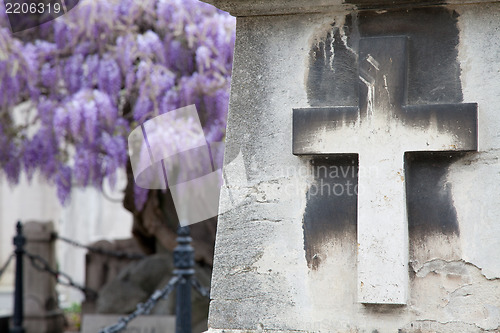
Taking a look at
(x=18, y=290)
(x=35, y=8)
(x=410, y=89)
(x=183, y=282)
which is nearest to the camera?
(x=410, y=89)

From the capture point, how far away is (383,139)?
6.55 ft

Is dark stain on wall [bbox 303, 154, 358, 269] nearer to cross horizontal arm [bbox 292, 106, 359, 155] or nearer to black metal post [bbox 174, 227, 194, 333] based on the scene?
A: cross horizontal arm [bbox 292, 106, 359, 155]

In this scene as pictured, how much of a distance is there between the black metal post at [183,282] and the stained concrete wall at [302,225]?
192cm

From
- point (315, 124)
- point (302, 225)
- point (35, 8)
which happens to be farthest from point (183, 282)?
point (35, 8)

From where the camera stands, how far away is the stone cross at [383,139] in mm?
1924

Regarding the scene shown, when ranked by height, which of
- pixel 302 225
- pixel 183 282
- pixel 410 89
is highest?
pixel 410 89

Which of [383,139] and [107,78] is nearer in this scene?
[383,139]

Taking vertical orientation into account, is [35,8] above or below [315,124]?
above

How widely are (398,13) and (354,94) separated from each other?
27 centimetres

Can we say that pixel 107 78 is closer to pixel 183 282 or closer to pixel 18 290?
pixel 18 290

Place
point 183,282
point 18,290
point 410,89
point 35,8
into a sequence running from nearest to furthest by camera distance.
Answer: point 410,89
point 183,282
point 18,290
point 35,8

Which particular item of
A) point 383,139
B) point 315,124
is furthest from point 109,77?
point 383,139

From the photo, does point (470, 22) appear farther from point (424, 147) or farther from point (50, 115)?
point (50, 115)

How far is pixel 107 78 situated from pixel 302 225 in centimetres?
458
